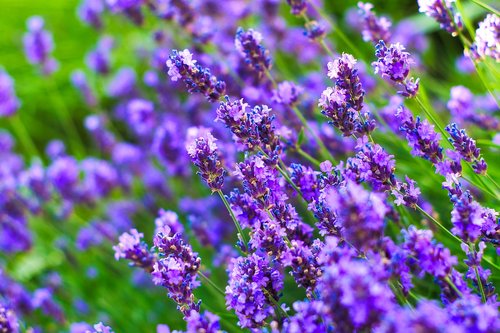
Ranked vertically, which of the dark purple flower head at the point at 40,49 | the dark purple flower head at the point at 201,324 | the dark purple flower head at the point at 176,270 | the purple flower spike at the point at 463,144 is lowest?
the dark purple flower head at the point at 201,324

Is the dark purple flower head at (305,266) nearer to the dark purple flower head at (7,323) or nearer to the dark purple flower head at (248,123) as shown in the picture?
the dark purple flower head at (248,123)

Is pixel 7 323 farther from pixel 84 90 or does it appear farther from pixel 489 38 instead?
pixel 84 90

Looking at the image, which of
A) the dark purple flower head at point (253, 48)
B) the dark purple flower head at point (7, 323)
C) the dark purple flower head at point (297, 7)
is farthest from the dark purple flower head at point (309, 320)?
the dark purple flower head at point (297, 7)

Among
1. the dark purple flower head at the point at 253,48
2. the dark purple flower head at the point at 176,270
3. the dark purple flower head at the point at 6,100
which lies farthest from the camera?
the dark purple flower head at the point at 6,100

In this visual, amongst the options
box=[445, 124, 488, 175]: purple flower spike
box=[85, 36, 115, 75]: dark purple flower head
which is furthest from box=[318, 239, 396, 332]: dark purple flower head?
box=[85, 36, 115, 75]: dark purple flower head

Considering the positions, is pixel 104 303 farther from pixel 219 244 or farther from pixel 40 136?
pixel 40 136

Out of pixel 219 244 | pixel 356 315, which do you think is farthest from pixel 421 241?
pixel 219 244
